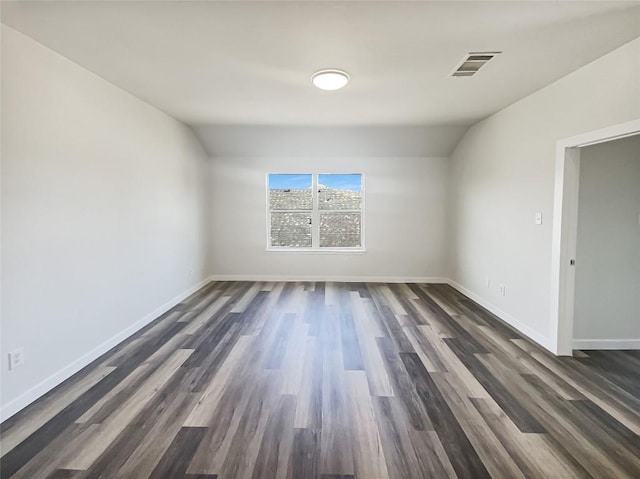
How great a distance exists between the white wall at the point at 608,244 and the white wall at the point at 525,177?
31 cm

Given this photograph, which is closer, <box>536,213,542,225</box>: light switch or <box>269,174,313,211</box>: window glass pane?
<box>536,213,542,225</box>: light switch

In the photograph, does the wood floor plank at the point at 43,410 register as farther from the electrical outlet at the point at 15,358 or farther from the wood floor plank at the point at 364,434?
the wood floor plank at the point at 364,434

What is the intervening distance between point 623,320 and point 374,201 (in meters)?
3.68

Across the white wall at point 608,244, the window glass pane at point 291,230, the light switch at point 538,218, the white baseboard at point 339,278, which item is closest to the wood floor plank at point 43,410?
the white baseboard at point 339,278

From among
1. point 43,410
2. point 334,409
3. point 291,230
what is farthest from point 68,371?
point 291,230

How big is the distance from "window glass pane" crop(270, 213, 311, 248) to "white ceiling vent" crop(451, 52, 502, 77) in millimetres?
3686

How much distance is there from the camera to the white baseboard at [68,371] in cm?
218

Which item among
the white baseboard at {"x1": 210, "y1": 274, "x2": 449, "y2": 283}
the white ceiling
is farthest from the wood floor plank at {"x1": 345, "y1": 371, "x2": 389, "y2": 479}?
the white baseboard at {"x1": 210, "y1": 274, "x2": 449, "y2": 283}

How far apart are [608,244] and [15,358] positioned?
16.1 feet

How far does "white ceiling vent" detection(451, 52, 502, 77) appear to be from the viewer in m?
2.54

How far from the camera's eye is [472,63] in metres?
2.70

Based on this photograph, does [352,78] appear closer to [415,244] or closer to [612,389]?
[612,389]

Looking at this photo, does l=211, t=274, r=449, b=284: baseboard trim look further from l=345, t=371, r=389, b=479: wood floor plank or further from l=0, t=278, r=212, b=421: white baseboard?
l=345, t=371, r=389, b=479: wood floor plank

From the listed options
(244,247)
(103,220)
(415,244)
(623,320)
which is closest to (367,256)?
(415,244)
